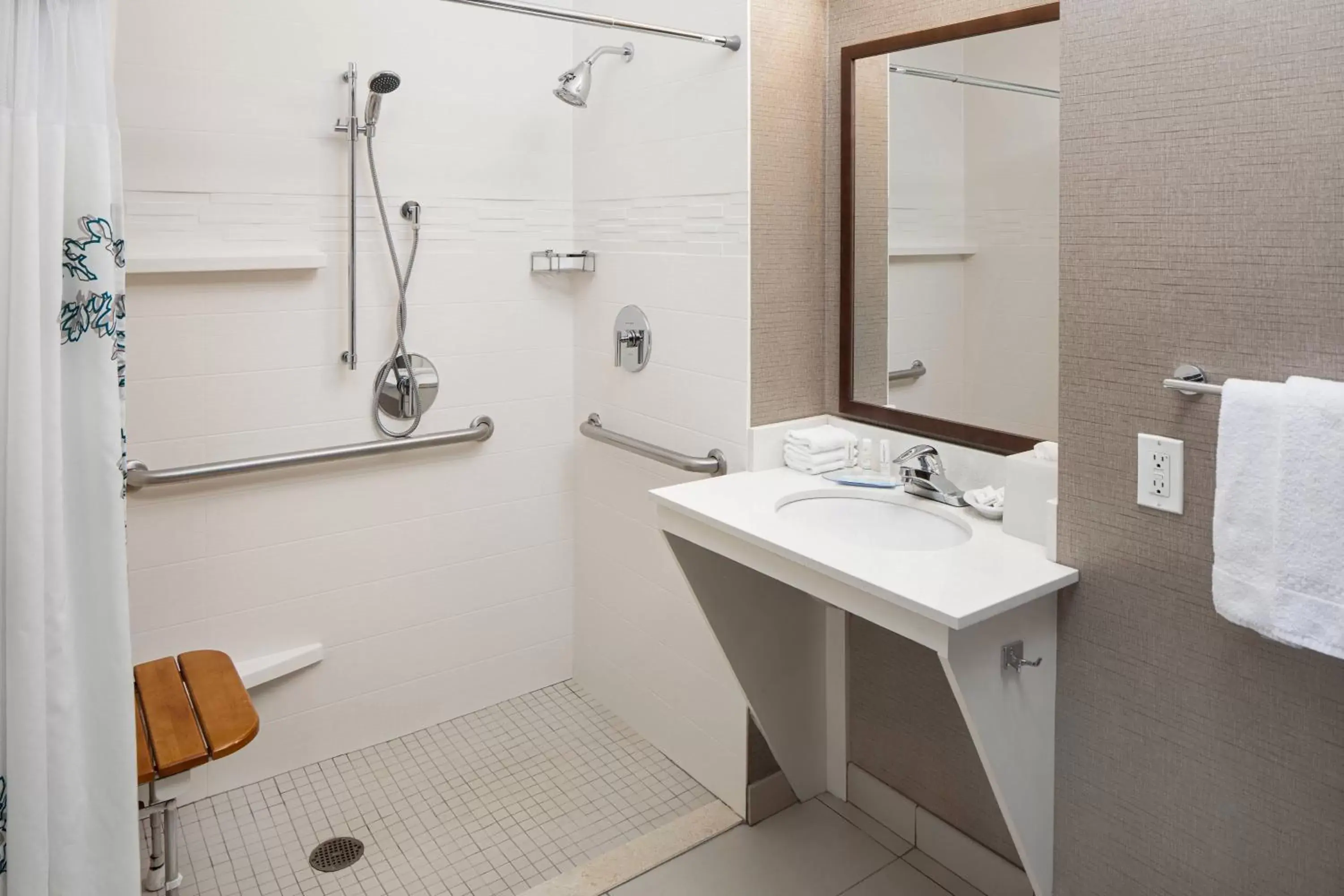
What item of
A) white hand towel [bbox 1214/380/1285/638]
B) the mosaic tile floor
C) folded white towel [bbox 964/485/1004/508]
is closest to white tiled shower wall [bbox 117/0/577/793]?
the mosaic tile floor

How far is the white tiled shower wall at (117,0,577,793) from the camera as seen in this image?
2.30 meters

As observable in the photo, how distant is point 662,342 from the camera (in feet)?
8.29

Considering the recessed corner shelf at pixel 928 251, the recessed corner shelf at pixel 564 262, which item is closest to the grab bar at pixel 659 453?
the recessed corner shelf at pixel 564 262

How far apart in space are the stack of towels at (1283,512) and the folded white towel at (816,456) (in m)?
0.97

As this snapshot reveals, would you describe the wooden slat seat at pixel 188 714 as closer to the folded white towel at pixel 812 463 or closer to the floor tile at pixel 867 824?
the folded white towel at pixel 812 463

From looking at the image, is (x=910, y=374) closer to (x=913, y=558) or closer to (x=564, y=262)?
(x=913, y=558)

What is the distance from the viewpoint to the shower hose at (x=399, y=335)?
8.26ft

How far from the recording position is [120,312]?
59.0 inches

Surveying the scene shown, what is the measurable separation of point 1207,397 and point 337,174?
6.65 ft

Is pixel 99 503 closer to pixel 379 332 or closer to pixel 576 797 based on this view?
pixel 379 332

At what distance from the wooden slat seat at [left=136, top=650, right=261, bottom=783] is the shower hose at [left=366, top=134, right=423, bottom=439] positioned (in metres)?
0.75

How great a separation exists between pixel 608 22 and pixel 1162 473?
140 cm

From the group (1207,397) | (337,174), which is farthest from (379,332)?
(1207,397)

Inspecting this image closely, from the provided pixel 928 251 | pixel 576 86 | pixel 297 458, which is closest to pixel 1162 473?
pixel 928 251
